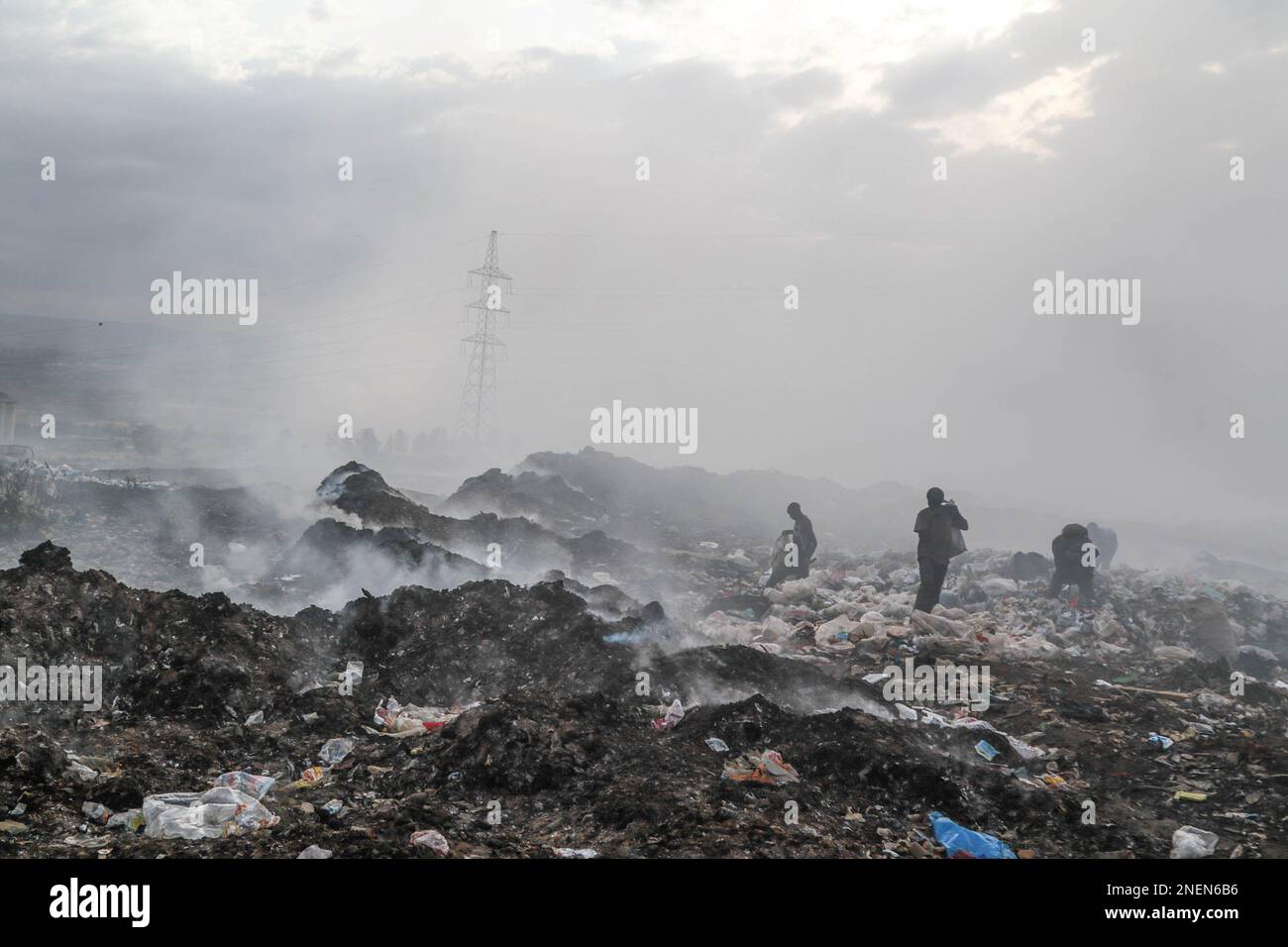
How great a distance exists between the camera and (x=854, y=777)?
6414mm

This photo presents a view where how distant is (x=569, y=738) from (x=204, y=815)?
2.56 metres

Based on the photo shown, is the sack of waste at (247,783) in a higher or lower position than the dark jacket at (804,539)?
lower

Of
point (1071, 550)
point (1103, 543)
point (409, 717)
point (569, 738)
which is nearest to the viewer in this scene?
point (569, 738)

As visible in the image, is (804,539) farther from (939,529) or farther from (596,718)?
(596,718)

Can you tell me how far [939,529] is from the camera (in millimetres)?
11852

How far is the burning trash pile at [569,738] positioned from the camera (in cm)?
538

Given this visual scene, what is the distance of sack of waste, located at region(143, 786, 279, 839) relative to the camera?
16.5ft

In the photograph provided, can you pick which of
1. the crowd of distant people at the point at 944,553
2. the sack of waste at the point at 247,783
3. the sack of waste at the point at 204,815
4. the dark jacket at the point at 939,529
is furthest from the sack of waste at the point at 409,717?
the dark jacket at the point at 939,529

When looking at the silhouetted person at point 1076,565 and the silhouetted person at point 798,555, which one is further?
the silhouetted person at point 798,555

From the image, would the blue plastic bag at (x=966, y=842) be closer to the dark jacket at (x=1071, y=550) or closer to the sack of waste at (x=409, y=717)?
the sack of waste at (x=409, y=717)

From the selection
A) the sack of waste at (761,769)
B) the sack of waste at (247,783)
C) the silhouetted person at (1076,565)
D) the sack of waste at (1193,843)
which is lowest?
the sack of waste at (1193,843)

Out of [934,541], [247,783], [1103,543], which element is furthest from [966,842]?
[1103,543]
